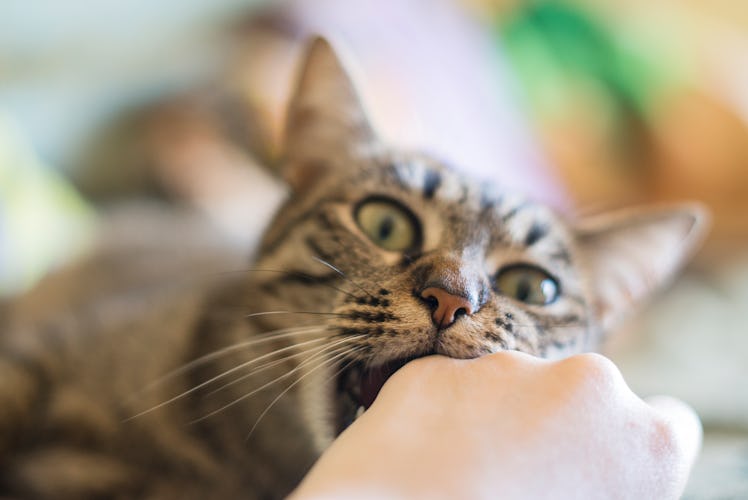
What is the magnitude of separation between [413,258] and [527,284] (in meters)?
0.19

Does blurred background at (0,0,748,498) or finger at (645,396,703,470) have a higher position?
blurred background at (0,0,748,498)

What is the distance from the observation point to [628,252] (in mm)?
1119

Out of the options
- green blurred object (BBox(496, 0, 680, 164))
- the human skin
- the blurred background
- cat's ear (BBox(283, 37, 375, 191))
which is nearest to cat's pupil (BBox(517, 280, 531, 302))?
the human skin

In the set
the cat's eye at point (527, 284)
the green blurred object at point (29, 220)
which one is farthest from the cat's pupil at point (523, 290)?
the green blurred object at point (29, 220)

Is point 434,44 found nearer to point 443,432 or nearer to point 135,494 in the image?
point 135,494

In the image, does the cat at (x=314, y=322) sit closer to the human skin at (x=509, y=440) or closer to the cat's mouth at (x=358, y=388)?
the cat's mouth at (x=358, y=388)

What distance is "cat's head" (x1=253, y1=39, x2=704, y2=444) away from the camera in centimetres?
73

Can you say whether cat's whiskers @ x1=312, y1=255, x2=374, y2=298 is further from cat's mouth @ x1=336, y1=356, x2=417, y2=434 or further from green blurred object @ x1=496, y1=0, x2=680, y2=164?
green blurred object @ x1=496, y1=0, x2=680, y2=164

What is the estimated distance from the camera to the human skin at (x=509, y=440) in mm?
508

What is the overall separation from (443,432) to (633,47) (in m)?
2.21

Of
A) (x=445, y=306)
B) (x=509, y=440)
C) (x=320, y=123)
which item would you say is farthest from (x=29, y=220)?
(x=509, y=440)

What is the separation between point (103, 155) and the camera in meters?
2.10

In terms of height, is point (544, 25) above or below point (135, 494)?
above

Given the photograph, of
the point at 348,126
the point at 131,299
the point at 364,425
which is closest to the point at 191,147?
the point at 131,299
